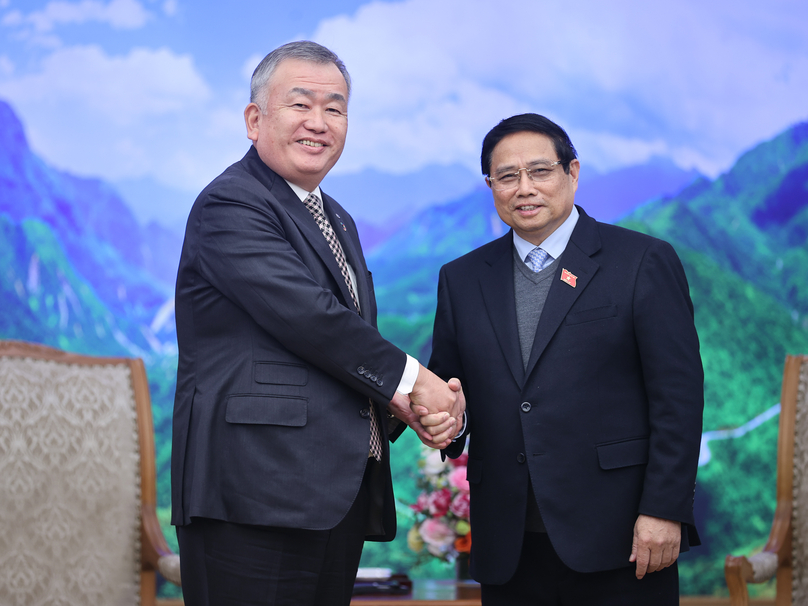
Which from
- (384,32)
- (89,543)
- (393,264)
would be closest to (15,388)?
(89,543)

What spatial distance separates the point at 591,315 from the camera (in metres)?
1.54

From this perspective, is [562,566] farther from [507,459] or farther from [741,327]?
[741,327]

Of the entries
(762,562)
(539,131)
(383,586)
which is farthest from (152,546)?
(762,562)

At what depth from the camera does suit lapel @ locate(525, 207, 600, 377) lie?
154cm

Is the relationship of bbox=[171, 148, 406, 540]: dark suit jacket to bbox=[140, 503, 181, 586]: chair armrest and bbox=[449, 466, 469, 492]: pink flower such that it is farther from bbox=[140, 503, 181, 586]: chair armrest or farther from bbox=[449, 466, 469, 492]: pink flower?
bbox=[449, 466, 469, 492]: pink flower

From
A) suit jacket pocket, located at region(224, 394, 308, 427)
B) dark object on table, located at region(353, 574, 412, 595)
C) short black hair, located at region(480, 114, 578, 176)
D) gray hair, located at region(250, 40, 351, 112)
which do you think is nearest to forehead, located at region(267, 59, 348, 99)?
gray hair, located at region(250, 40, 351, 112)

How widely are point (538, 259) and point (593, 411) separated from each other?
37 cm

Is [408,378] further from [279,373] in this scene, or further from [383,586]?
[383,586]

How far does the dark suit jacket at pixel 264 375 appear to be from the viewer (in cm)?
133

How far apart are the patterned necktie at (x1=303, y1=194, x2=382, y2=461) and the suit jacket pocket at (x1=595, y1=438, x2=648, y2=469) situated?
0.44 meters

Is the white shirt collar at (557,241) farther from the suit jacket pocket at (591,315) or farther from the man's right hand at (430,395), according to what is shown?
the man's right hand at (430,395)

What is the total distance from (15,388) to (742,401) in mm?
2982

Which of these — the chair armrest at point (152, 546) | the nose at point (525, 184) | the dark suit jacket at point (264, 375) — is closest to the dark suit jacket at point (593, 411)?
the nose at point (525, 184)

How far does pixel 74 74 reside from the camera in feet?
11.8
